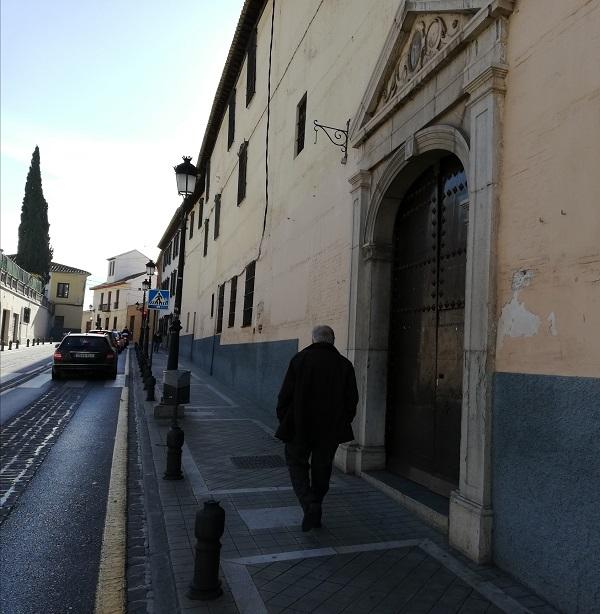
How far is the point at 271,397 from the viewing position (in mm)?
10422

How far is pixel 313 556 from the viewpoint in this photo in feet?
12.5

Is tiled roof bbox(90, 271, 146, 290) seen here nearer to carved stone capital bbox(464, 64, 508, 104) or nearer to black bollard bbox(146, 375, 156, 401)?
black bollard bbox(146, 375, 156, 401)

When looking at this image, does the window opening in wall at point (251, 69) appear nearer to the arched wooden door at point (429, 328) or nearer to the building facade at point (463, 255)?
the building facade at point (463, 255)

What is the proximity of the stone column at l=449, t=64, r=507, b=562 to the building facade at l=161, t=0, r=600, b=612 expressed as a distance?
2 centimetres

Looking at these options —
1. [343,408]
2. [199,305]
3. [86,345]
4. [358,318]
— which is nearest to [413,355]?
[358,318]

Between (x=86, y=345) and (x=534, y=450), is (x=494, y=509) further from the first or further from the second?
(x=86, y=345)

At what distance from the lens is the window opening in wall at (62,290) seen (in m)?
65.4

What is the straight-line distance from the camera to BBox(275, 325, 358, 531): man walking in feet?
14.6

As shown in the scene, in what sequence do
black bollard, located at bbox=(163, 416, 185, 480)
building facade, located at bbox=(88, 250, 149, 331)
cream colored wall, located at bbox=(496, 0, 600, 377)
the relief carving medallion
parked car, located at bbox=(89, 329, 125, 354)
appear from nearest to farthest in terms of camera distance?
1. cream colored wall, located at bbox=(496, 0, 600, 377)
2. the relief carving medallion
3. black bollard, located at bbox=(163, 416, 185, 480)
4. parked car, located at bbox=(89, 329, 125, 354)
5. building facade, located at bbox=(88, 250, 149, 331)

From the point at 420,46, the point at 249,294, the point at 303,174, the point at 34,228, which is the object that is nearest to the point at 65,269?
the point at 34,228

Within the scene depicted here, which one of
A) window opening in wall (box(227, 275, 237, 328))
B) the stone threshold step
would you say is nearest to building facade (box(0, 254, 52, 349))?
window opening in wall (box(227, 275, 237, 328))

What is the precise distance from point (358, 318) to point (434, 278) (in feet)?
4.00

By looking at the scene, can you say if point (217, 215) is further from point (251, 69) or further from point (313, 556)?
point (313, 556)

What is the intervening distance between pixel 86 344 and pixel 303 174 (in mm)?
10952
